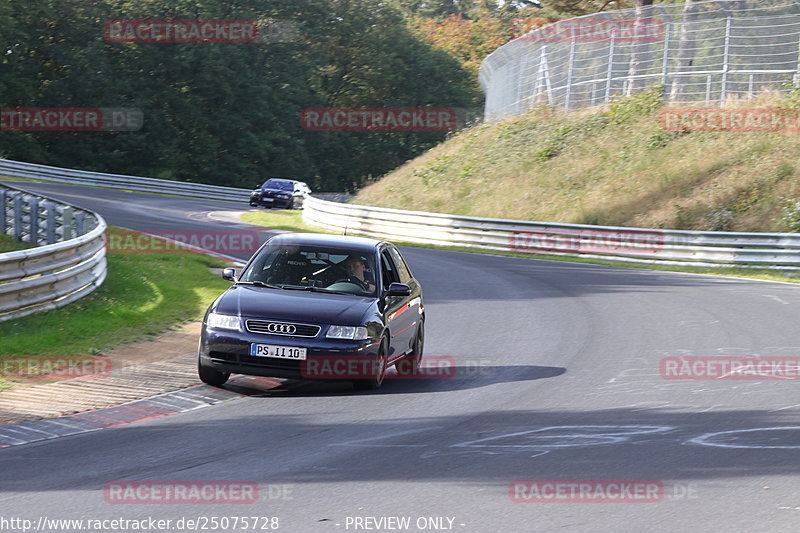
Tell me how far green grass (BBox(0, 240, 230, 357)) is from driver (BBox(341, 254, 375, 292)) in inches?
123

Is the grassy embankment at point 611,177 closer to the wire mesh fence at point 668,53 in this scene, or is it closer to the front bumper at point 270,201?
the wire mesh fence at point 668,53

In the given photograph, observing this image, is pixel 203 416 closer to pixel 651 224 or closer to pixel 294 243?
pixel 294 243

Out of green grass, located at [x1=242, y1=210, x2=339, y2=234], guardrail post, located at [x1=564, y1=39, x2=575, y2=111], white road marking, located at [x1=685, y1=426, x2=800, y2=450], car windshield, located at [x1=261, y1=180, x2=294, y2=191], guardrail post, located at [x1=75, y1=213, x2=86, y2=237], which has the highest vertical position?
guardrail post, located at [x1=564, y1=39, x2=575, y2=111]

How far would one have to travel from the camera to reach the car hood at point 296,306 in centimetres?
1034

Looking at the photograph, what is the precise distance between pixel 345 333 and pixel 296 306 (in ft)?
1.87

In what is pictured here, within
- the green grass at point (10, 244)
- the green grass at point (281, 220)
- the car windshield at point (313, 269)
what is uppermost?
the car windshield at point (313, 269)

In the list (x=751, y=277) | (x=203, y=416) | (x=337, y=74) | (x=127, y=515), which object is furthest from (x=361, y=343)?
(x=337, y=74)

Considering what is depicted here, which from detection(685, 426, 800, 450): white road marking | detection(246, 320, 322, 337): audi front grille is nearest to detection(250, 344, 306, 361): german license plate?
detection(246, 320, 322, 337): audi front grille

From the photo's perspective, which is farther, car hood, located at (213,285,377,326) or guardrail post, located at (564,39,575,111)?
guardrail post, located at (564,39,575,111)

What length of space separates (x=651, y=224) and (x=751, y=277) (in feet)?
25.2

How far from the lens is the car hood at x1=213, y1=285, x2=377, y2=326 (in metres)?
10.3

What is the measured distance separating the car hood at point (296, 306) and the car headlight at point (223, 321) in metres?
0.05

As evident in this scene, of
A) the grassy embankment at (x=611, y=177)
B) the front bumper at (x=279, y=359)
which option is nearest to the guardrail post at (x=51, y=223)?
the front bumper at (x=279, y=359)

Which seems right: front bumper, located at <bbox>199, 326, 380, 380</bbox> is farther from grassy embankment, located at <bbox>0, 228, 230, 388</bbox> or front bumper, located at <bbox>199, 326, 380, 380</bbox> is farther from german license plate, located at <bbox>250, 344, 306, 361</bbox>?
grassy embankment, located at <bbox>0, 228, 230, 388</bbox>
